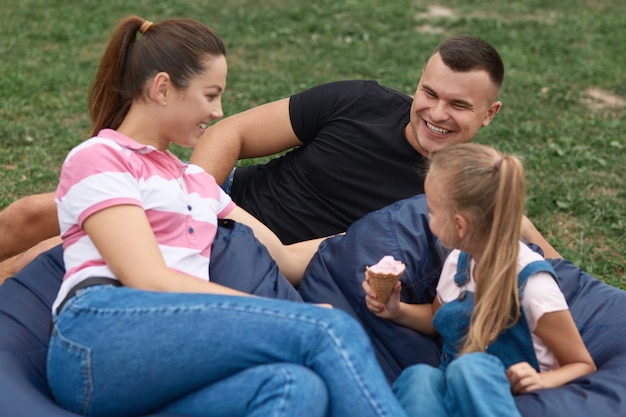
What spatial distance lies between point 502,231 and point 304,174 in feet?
4.93

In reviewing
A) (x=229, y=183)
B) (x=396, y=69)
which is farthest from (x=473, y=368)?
(x=396, y=69)

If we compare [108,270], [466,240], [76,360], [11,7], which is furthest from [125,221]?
[11,7]

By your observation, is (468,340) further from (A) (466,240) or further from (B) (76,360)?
(B) (76,360)

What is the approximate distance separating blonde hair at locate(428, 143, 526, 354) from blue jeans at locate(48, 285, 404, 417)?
0.46m

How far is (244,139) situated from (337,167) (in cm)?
49

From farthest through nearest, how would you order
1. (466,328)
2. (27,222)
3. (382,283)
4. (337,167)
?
(337,167), (27,222), (382,283), (466,328)

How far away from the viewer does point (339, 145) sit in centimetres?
397

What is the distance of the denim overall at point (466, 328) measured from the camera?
2787mm

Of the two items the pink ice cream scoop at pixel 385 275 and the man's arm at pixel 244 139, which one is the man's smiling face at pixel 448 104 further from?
the pink ice cream scoop at pixel 385 275

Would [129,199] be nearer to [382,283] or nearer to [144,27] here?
[144,27]

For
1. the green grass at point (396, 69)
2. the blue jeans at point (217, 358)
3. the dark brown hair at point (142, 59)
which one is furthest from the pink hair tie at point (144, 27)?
the green grass at point (396, 69)

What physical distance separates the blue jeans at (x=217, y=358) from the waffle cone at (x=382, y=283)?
1.60 ft

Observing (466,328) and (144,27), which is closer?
(466,328)

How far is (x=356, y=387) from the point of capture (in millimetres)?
2367
